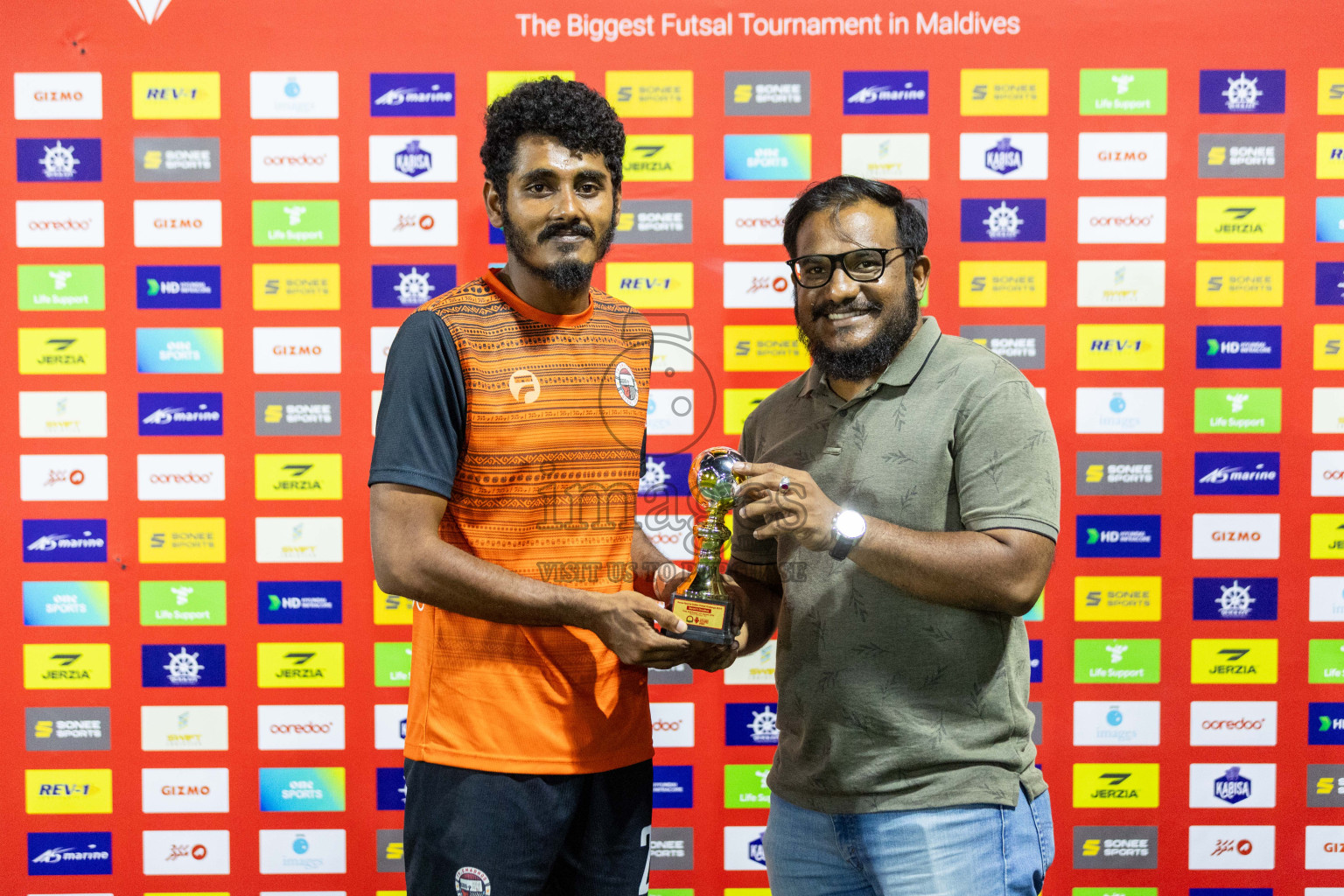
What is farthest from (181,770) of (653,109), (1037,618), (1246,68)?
(1246,68)

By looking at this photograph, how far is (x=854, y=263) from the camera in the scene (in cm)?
152

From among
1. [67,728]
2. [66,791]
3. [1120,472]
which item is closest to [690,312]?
[1120,472]

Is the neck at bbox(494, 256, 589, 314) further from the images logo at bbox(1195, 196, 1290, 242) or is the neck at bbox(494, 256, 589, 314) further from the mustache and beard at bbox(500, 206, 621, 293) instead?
the images logo at bbox(1195, 196, 1290, 242)

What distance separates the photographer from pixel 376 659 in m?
2.46

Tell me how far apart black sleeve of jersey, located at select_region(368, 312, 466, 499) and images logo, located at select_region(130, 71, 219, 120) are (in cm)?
154

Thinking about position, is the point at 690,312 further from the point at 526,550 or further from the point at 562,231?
the point at 526,550

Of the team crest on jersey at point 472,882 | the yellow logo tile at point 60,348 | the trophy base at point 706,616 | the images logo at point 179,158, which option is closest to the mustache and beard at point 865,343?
the trophy base at point 706,616

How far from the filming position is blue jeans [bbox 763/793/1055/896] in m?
1.41

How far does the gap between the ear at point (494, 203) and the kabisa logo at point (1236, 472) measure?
→ 2.16 m

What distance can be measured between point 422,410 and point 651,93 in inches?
56.5

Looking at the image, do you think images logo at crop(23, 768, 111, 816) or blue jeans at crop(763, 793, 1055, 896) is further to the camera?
images logo at crop(23, 768, 111, 816)

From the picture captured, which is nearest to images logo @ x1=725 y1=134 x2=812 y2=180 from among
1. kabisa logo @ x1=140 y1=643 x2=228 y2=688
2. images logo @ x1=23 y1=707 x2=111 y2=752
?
kabisa logo @ x1=140 y1=643 x2=228 y2=688

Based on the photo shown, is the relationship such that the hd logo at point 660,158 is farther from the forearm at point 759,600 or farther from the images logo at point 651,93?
the forearm at point 759,600

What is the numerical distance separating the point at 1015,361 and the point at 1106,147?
0.69 meters
